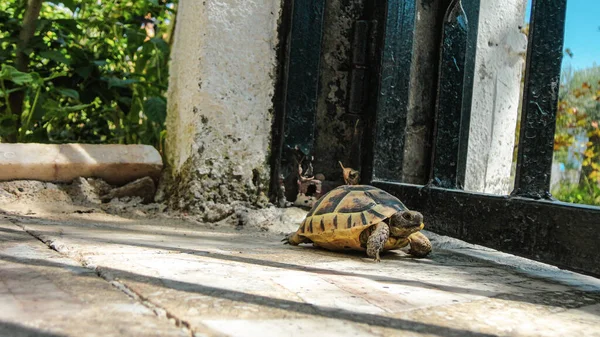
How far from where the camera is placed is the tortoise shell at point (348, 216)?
7.18ft

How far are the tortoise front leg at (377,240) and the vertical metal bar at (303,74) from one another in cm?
98

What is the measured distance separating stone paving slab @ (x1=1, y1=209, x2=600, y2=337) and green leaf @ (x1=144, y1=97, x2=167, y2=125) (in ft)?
3.75

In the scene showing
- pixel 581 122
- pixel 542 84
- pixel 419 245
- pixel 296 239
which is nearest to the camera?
pixel 542 84

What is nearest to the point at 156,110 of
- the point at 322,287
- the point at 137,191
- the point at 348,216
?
the point at 137,191

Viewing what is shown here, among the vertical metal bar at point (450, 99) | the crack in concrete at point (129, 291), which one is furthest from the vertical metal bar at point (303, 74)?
the crack in concrete at point (129, 291)

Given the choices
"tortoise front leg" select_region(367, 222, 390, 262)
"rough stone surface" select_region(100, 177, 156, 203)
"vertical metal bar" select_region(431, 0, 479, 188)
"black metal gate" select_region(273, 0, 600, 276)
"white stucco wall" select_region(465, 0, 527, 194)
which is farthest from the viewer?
"white stucco wall" select_region(465, 0, 527, 194)

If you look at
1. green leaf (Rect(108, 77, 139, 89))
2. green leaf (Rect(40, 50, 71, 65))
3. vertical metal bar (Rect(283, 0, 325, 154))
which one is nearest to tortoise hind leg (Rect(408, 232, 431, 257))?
vertical metal bar (Rect(283, 0, 325, 154))

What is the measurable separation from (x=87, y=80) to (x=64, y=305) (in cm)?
311

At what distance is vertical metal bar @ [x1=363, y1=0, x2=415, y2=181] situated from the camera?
9.87 ft

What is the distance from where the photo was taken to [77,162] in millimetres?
3076

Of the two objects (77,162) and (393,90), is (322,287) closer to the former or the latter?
(393,90)

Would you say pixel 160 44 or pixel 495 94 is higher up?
pixel 160 44

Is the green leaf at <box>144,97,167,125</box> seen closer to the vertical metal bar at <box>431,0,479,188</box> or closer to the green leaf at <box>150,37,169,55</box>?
the green leaf at <box>150,37,169,55</box>

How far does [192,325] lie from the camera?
1.02 metres
